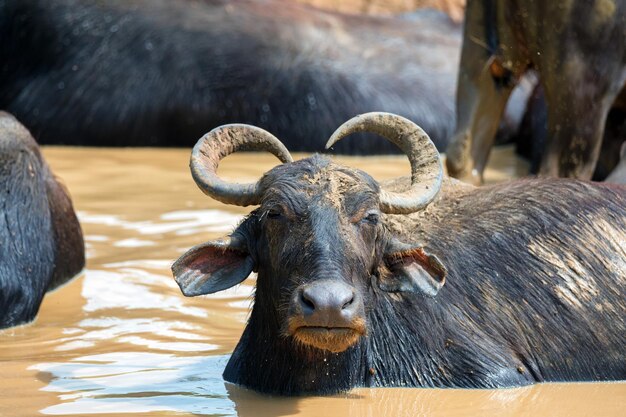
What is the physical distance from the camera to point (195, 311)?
755 cm

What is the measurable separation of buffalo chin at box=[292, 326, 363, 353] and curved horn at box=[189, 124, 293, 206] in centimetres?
73

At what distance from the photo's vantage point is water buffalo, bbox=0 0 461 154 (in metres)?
12.8

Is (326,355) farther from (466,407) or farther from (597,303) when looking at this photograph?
(597,303)

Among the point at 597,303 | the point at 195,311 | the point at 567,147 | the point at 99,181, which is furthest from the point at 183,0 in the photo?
the point at 597,303

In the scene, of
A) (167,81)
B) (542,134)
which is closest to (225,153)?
(542,134)

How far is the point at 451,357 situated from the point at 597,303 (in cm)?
83

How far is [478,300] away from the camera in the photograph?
6477mm

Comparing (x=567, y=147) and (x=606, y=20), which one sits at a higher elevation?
(x=606, y=20)

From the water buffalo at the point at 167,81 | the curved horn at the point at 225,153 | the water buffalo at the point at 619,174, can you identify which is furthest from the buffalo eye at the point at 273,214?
the water buffalo at the point at 167,81

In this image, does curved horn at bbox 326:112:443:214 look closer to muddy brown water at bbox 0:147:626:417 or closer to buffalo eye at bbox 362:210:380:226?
buffalo eye at bbox 362:210:380:226

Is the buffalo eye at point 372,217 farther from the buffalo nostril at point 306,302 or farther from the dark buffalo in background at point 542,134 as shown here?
the dark buffalo in background at point 542,134

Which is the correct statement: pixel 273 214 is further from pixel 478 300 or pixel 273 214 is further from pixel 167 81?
pixel 167 81

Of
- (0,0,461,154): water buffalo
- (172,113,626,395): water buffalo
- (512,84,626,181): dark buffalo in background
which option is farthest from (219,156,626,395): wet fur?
(0,0,461,154): water buffalo

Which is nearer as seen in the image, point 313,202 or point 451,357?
point 313,202
